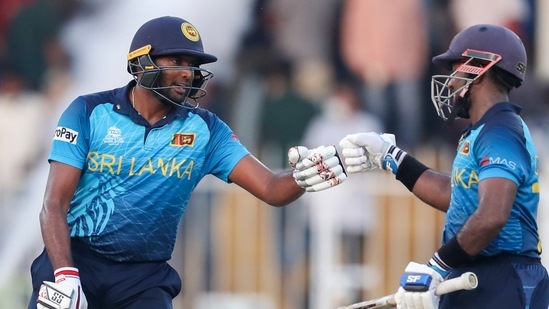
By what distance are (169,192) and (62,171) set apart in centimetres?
54

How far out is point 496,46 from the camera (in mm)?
5922

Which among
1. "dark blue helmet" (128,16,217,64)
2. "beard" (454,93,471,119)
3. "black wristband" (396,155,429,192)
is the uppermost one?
"dark blue helmet" (128,16,217,64)

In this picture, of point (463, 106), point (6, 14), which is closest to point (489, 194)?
point (463, 106)

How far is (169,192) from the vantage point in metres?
6.41

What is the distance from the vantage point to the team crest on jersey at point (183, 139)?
6.45 m

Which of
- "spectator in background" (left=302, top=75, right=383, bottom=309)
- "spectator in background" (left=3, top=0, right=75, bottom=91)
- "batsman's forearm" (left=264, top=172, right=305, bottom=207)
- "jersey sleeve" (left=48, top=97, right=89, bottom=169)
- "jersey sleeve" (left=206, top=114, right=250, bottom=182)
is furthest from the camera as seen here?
"spectator in background" (left=3, top=0, right=75, bottom=91)

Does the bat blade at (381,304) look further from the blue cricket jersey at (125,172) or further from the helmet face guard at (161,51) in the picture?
the helmet face guard at (161,51)

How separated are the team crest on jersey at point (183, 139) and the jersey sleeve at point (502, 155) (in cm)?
149

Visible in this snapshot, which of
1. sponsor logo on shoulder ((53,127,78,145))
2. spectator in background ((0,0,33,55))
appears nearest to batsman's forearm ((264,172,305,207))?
sponsor logo on shoulder ((53,127,78,145))

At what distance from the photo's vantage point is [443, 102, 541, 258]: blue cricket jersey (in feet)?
18.5

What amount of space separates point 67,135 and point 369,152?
4.85ft

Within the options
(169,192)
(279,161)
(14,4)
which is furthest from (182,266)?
(169,192)

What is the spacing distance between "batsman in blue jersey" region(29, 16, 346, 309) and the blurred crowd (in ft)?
13.5

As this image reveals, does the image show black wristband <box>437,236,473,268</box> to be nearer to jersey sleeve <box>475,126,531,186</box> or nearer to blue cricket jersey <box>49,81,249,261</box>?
jersey sleeve <box>475,126,531,186</box>
